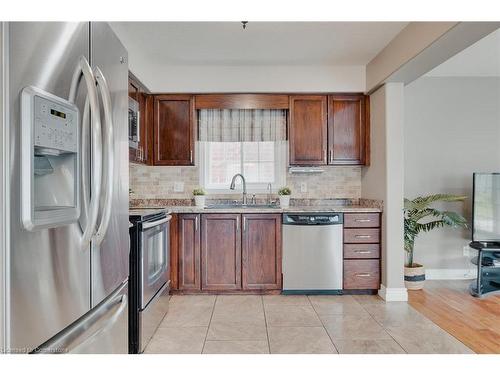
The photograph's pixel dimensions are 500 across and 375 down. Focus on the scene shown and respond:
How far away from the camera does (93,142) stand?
1205 millimetres

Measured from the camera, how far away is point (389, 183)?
3.81 m

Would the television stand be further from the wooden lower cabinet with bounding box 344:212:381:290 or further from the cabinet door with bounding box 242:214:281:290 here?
the cabinet door with bounding box 242:214:281:290

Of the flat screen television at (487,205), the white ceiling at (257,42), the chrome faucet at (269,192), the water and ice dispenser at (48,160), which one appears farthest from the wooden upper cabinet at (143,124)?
the flat screen television at (487,205)

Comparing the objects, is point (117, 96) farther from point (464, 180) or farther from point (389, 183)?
point (464, 180)

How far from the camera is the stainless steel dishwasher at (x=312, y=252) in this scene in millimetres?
3924

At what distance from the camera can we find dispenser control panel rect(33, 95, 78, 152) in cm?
98

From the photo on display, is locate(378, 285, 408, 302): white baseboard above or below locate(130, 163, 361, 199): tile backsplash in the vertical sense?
below

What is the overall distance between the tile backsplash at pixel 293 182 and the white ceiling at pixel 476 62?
59.0 inches

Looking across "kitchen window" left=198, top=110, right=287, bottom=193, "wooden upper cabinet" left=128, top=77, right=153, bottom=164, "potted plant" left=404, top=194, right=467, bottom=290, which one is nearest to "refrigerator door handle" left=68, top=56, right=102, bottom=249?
"wooden upper cabinet" left=128, top=77, right=153, bottom=164

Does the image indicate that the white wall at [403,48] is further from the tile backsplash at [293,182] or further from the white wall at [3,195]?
the white wall at [3,195]

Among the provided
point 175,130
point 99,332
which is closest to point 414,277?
point 175,130

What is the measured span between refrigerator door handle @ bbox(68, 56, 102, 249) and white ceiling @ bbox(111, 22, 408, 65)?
85.6 inches
